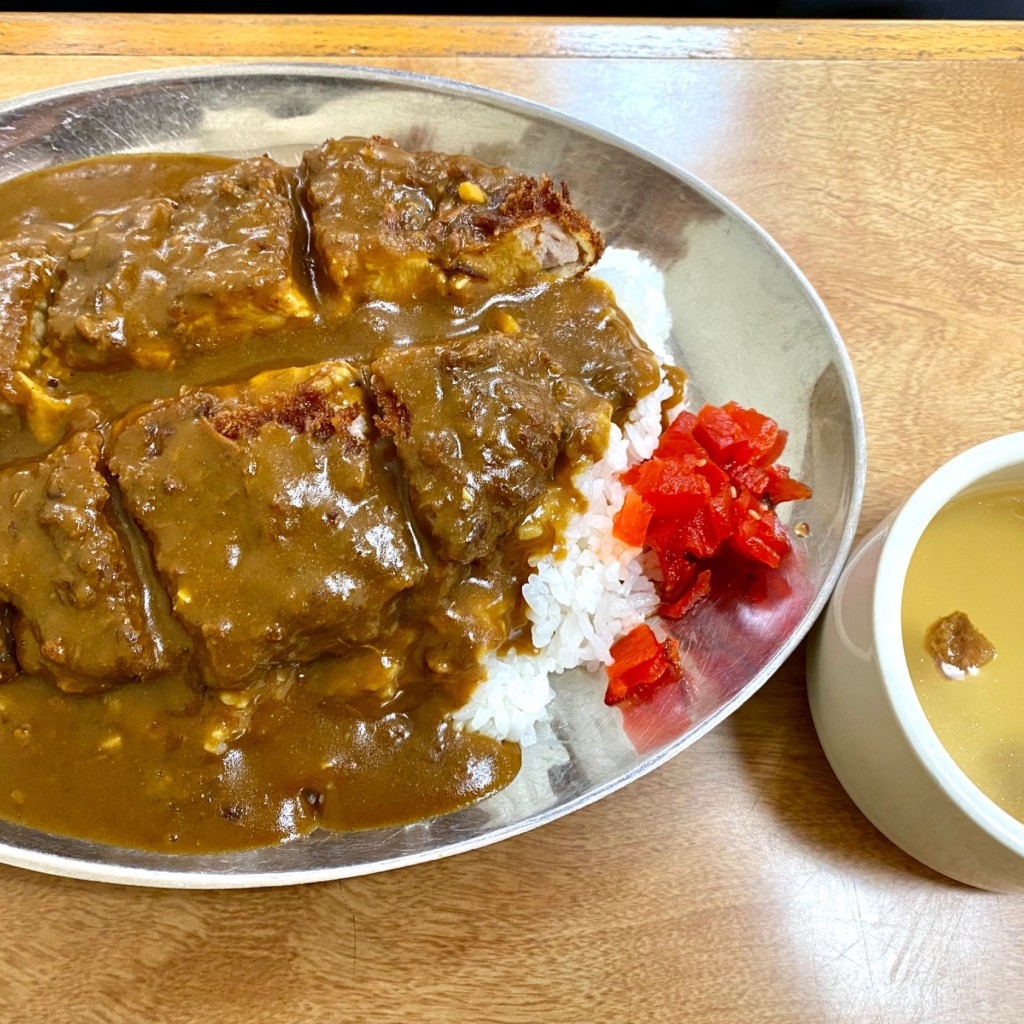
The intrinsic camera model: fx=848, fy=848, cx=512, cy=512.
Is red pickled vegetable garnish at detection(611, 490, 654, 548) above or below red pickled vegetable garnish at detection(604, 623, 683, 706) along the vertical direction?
above

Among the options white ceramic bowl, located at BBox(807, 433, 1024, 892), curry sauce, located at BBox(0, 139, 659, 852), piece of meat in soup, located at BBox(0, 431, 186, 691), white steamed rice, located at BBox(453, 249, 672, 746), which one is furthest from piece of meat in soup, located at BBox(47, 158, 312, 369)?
white ceramic bowl, located at BBox(807, 433, 1024, 892)

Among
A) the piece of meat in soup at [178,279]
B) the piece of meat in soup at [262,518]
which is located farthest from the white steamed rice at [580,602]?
the piece of meat in soup at [178,279]

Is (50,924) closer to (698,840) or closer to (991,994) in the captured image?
(698,840)

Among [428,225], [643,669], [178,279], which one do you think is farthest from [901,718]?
[178,279]

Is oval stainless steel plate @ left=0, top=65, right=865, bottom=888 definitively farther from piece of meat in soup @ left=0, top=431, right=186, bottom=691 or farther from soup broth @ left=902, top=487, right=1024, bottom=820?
piece of meat in soup @ left=0, top=431, right=186, bottom=691

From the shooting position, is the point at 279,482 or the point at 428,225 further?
the point at 428,225

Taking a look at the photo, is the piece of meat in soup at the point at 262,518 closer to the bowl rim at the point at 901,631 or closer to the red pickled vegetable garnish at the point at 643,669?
the red pickled vegetable garnish at the point at 643,669

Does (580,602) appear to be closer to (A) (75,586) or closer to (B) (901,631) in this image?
(B) (901,631)
